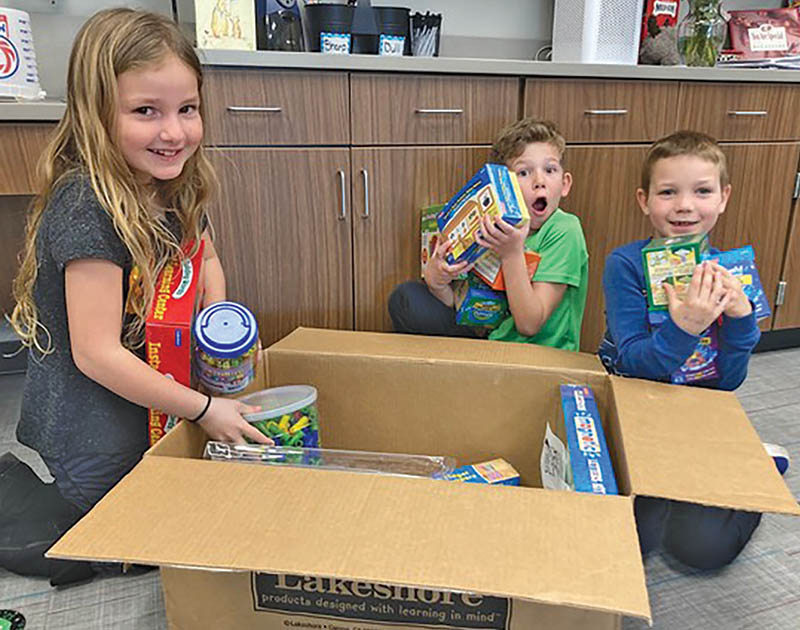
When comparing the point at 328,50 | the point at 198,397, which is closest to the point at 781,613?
the point at 198,397

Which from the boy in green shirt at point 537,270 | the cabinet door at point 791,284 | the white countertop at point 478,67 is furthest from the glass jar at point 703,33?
the boy in green shirt at point 537,270

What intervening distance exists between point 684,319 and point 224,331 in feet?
2.35

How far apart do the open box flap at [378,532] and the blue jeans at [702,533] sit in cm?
39

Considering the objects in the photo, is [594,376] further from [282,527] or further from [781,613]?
[282,527]

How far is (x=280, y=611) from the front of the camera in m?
Answer: 0.68

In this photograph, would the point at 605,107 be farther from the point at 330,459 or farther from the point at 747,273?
the point at 330,459

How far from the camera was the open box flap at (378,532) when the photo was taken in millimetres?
583

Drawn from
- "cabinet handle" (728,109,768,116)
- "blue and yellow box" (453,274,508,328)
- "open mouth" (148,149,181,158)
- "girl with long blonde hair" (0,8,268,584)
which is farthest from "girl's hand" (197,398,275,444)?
"cabinet handle" (728,109,768,116)

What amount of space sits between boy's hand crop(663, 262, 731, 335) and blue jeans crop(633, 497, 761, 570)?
28 centimetres

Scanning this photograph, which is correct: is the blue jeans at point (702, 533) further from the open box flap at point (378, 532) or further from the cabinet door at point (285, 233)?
the cabinet door at point (285, 233)

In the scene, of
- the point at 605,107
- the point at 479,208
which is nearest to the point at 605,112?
the point at 605,107

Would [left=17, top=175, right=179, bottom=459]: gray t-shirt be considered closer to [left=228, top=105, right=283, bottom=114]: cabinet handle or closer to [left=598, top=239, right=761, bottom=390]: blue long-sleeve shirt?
[left=228, top=105, right=283, bottom=114]: cabinet handle

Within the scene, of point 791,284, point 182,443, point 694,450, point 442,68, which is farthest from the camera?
point 791,284

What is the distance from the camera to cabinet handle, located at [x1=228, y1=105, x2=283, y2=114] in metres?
1.57
